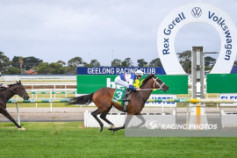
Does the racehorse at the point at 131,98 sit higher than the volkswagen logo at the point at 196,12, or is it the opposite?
the volkswagen logo at the point at 196,12

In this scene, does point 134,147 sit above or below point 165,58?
below

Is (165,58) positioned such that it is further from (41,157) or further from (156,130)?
(41,157)

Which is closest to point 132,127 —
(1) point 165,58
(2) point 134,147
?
(2) point 134,147

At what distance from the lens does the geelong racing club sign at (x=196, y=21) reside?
13.7 m

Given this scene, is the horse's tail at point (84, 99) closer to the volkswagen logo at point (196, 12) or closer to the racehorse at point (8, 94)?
the racehorse at point (8, 94)

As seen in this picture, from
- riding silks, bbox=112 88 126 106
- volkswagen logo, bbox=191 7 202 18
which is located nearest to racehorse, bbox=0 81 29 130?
riding silks, bbox=112 88 126 106

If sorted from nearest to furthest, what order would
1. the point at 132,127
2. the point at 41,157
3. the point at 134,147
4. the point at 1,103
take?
the point at 41,157, the point at 134,147, the point at 132,127, the point at 1,103

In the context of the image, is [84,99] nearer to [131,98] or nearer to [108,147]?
[131,98]

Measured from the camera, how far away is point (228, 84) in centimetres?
1391

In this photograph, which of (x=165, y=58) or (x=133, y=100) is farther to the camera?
(x=165, y=58)

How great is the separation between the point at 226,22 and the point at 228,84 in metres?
2.24

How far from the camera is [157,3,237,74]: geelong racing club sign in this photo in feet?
44.9

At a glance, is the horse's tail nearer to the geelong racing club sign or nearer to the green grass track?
the green grass track

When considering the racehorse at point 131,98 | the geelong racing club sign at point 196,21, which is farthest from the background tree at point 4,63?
the racehorse at point 131,98
